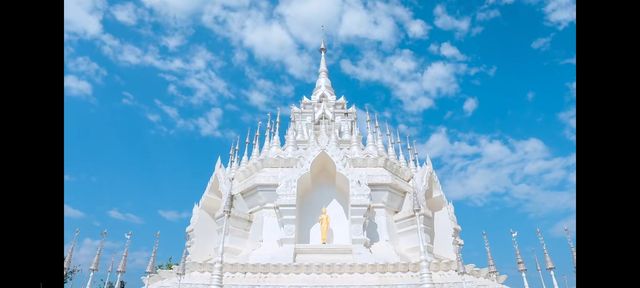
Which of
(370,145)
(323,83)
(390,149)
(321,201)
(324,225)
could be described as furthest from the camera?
(323,83)

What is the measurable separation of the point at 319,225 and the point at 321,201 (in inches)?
43.9

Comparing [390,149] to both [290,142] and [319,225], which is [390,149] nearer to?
[290,142]

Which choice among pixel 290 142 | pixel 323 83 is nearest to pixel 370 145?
pixel 290 142

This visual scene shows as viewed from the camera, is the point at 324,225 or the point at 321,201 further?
the point at 321,201

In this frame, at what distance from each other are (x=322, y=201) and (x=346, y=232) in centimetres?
183

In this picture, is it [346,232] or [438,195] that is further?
[438,195]

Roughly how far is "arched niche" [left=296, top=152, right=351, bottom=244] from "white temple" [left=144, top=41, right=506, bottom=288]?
0.05 meters

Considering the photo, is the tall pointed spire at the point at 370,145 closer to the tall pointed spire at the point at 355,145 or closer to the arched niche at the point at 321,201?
the tall pointed spire at the point at 355,145

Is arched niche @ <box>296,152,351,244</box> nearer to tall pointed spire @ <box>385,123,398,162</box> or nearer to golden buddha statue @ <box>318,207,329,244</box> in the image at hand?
golden buddha statue @ <box>318,207,329,244</box>

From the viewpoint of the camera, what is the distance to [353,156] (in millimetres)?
20828

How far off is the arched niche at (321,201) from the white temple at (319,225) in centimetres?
5

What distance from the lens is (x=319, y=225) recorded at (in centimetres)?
1827
